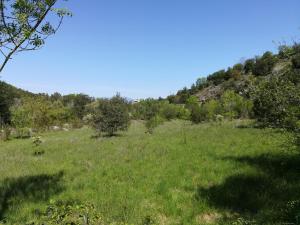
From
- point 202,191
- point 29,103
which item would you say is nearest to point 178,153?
point 202,191

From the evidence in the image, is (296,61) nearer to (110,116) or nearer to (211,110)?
(110,116)

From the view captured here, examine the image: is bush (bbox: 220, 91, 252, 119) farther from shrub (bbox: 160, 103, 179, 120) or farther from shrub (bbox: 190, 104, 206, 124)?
shrub (bbox: 160, 103, 179, 120)

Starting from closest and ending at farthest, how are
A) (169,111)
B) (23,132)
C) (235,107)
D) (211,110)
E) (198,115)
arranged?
(23,132), (235,107), (211,110), (198,115), (169,111)

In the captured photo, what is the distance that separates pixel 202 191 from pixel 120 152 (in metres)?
8.49

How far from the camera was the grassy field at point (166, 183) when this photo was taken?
9133 mm

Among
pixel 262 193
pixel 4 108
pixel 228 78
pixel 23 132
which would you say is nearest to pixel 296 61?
pixel 262 193

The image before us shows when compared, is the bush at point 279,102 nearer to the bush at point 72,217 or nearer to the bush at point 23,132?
the bush at point 72,217

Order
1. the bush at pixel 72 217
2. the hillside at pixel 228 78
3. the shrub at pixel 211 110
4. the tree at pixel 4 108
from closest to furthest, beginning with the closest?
the bush at pixel 72 217 → the shrub at pixel 211 110 → the tree at pixel 4 108 → the hillside at pixel 228 78

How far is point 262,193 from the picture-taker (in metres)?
9.89

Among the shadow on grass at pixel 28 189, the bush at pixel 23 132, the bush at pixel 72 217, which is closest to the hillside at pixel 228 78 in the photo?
the bush at pixel 23 132

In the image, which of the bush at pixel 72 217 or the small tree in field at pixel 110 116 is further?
the small tree in field at pixel 110 116

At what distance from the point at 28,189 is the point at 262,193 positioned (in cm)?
825

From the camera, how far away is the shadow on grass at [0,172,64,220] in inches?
417

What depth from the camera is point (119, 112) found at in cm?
3145
